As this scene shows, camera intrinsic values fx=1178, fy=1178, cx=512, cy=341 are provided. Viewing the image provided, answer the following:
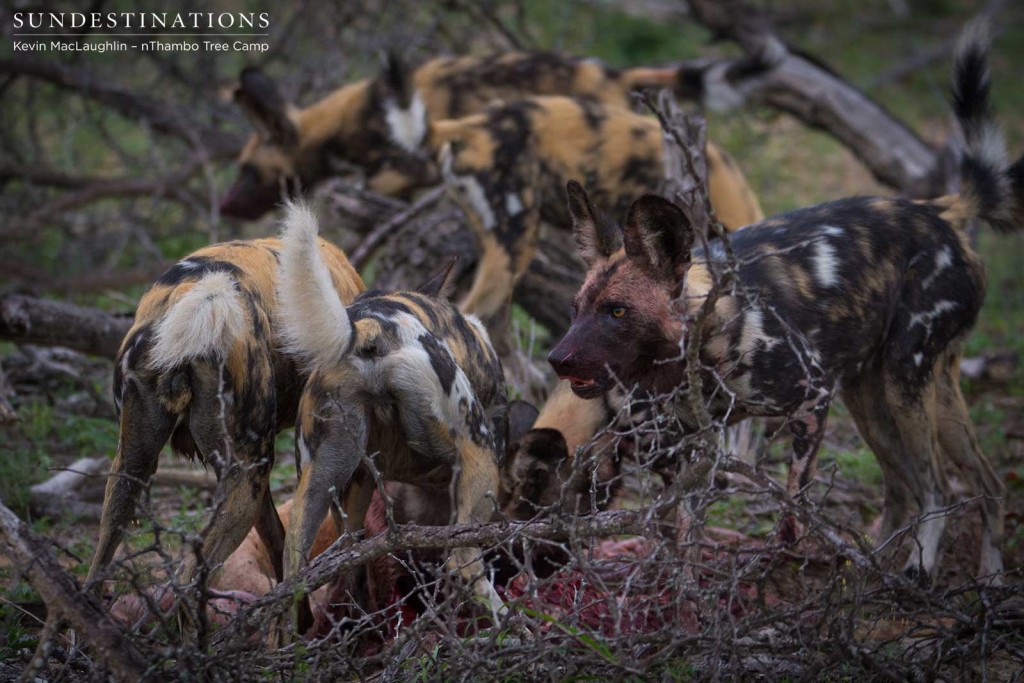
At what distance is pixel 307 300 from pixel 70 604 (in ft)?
2.88

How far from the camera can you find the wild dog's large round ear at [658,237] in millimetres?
3369

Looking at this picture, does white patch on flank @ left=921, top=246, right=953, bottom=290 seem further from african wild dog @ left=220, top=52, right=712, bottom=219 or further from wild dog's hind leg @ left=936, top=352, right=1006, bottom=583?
african wild dog @ left=220, top=52, right=712, bottom=219

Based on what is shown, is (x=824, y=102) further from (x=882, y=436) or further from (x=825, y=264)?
(x=825, y=264)

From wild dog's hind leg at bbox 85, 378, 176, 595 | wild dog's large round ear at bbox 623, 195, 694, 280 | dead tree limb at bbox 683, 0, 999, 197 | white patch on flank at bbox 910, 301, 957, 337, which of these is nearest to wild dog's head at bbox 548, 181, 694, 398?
wild dog's large round ear at bbox 623, 195, 694, 280

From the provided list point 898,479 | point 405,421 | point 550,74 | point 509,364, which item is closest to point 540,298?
point 509,364

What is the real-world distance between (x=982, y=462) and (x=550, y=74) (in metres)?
3.68

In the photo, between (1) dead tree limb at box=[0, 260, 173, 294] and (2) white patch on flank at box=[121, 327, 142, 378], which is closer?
(2) white patch on flank at box=[121, 327, 142, 378]

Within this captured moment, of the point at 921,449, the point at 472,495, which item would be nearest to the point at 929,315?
the point at 921,449

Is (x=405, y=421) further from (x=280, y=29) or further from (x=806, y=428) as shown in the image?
(x=280, y=29)

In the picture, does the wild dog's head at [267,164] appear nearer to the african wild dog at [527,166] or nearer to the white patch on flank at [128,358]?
the african wild dog at [527,166]

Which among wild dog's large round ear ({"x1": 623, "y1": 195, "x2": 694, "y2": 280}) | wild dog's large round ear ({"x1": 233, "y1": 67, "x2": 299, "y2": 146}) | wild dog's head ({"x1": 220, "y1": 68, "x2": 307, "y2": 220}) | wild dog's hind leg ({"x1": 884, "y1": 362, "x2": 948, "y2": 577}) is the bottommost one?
wild dog's hind leg ({"x1": 884, "y1": 362, "x2": 948, "y2": 577})

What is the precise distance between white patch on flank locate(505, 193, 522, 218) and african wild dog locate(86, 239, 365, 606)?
2211 millimetres

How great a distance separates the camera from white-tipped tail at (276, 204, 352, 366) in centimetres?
285

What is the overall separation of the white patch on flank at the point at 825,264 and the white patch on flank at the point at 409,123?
218cm
